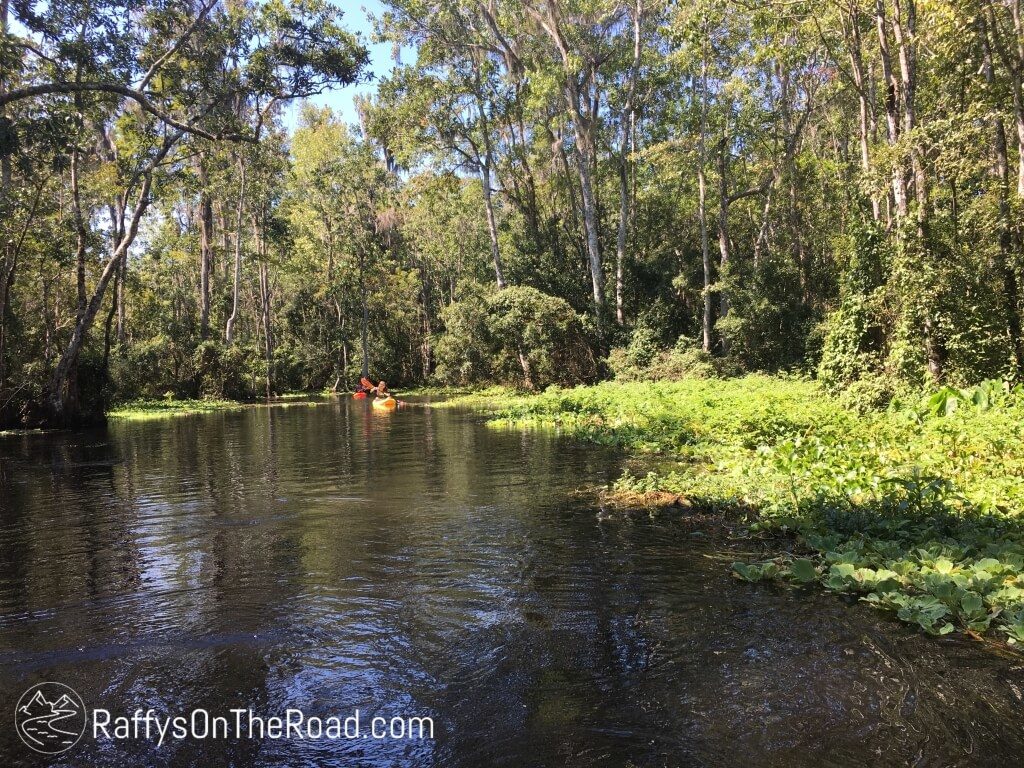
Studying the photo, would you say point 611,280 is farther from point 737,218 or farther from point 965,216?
point 965,216

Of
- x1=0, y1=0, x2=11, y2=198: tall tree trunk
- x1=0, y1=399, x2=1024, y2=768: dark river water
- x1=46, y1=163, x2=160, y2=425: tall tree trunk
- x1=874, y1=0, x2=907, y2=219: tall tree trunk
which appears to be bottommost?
x1=0, y1=399, x2=1024, y2=768: dark river water

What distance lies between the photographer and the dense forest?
46.9 ft

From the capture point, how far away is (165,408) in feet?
105

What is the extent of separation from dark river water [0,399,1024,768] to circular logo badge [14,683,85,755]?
0.07 meters

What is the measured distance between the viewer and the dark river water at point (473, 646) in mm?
3383

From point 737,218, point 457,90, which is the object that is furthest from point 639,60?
point 737,218

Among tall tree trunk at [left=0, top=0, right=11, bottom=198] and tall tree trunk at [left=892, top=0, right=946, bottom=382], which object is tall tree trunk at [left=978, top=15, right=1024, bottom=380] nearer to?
tall tree trunk at [left=892, top=0, right=946, bottom=382]

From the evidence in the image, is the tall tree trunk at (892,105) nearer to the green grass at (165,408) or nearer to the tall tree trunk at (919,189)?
the tall tree trunk at (919,189)

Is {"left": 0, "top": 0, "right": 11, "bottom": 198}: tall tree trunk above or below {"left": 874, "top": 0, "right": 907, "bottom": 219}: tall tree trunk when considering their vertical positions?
above

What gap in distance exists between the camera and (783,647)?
14.3 ft

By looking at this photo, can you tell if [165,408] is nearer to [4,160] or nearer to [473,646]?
[4,160]

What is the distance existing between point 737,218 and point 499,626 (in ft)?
112

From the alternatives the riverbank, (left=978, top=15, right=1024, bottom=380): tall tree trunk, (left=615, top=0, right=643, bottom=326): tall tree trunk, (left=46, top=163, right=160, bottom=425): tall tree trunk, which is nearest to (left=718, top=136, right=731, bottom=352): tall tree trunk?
Answer: (left=615, top=0, right=643, bottom=326): tall tree trunk

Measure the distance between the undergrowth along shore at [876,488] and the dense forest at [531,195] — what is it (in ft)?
8.20
